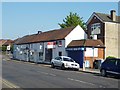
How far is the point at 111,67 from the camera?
84.6ft

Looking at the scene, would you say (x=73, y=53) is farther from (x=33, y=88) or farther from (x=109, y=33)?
(x=33, y=88)

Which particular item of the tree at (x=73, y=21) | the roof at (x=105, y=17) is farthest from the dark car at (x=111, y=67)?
the tree at (x=73, y=21)

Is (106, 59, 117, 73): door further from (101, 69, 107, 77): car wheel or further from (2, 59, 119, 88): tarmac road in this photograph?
(2, 59, 119, 88): tarmac road

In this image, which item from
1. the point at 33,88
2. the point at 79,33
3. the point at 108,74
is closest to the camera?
the point at 33,88

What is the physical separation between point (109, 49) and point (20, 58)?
3076 centimetres

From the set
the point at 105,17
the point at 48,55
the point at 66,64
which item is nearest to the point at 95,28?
the point at 105,17

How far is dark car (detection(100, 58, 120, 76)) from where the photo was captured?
82.5 ft

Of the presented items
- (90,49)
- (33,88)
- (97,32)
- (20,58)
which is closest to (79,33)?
(97,32)

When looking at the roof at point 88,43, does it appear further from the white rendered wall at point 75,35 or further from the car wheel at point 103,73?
the car wheel at point 103,73

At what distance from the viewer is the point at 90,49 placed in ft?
145

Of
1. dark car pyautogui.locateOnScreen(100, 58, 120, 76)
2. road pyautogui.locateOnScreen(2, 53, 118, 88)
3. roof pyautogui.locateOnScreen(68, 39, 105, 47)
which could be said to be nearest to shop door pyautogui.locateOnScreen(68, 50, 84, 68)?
roof pyautogui.locateOnScreen(68, 39, 105, 47)

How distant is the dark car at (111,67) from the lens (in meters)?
25.1

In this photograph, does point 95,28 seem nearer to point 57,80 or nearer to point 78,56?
point 78,56

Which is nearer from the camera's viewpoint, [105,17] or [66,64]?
[66,64]
